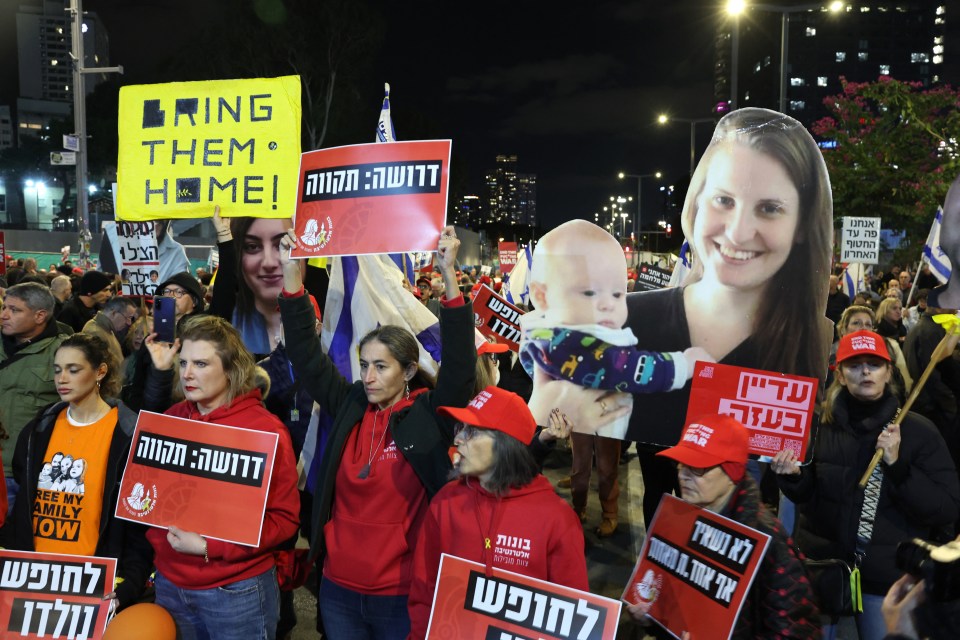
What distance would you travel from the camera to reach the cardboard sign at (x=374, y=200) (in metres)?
3.86

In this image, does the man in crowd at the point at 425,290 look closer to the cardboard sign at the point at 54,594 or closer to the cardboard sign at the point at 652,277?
the cardboard sign at the point at 652,277

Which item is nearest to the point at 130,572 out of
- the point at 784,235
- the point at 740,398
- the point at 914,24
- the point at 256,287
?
the point at 256,287

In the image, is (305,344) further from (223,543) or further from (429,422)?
(223,543)

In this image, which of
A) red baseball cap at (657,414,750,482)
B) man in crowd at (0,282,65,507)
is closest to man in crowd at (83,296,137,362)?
man in crowd at (0,282,65,507)

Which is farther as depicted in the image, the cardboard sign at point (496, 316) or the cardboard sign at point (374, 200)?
the cardboard sign at point (496, 316)

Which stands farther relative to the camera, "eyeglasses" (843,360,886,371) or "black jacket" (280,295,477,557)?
"eyeglasses" (843,360,886,371)

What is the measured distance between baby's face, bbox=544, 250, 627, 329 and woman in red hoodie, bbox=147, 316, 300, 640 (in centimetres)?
192

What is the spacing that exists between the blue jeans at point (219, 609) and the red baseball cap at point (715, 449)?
6.12 feet

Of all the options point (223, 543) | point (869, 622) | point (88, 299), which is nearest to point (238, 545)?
point (223, 543)

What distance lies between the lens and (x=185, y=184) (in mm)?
4652

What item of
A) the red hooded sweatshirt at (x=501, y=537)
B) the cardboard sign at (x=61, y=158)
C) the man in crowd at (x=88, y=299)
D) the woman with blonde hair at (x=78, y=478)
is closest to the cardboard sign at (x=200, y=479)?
the woman with blonde hair at (x=78, y=478)

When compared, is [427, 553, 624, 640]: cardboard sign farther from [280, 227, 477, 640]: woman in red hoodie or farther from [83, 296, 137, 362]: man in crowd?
[83, 296, 137, 362]: man in crowd

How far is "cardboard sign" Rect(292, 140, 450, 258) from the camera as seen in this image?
386cm

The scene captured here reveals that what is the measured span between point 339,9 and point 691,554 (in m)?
35.7
